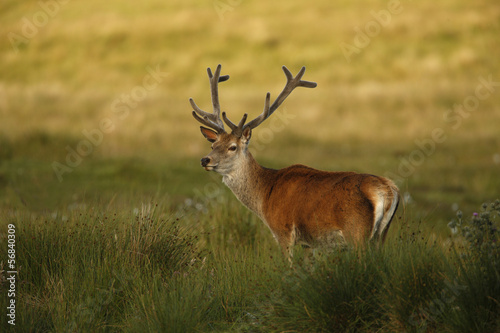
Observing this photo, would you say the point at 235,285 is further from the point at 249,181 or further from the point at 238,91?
the point at 238,91

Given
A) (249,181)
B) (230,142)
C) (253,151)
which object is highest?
(253,151)

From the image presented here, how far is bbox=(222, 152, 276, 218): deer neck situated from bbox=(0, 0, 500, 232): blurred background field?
1.54 metres

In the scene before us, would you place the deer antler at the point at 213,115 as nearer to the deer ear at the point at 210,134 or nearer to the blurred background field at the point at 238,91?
the deer ear at the point at 210,134

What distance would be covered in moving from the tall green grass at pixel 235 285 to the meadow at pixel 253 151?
21mm

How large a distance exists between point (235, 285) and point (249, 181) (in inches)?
77.9

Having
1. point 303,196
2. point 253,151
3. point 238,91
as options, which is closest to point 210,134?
point 303,196

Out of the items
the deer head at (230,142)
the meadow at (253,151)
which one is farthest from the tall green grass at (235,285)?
the deer head at (230,142)

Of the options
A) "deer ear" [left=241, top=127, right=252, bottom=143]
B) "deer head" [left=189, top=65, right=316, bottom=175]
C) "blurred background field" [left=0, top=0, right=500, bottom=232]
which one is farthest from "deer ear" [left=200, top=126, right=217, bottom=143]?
"blurred background field" [left=0, top=0, right=500, bottom=232]

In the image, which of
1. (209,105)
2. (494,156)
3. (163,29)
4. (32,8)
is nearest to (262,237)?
(494,156)

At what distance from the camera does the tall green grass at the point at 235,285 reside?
5.04 meters

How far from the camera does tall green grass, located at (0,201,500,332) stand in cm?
504

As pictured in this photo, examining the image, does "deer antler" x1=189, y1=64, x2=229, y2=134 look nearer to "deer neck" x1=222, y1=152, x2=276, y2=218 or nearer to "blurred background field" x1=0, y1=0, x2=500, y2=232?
"deer neck" x1=222, y1=152, x2=276, y2=218

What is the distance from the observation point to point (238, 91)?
30.7 meters

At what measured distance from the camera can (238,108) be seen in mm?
26375
